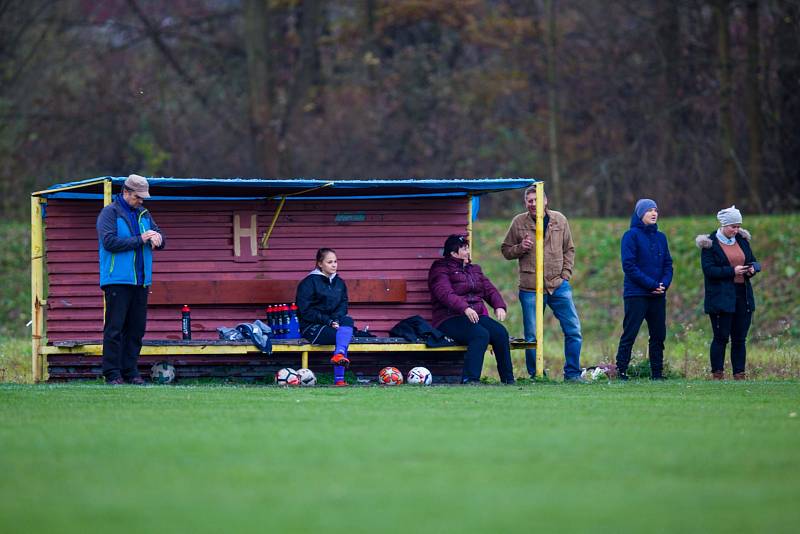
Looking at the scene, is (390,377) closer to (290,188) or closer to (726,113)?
(290,188)

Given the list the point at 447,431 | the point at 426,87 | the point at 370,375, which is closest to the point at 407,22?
the point at 426,87

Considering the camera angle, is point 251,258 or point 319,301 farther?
point 251,258

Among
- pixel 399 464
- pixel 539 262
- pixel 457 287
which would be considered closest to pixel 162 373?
pixel 457 287

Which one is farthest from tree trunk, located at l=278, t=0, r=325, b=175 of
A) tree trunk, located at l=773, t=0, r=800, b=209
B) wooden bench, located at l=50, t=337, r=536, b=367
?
wooden bench, located at l=50, t=337, r=536, b=367

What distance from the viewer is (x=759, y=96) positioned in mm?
27328

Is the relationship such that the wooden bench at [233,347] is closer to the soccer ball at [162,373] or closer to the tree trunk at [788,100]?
the soccer ball at [162,373]

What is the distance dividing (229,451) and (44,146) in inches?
991

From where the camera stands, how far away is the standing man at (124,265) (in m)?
12.4

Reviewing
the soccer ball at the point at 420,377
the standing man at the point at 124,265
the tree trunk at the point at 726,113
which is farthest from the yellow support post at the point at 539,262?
the tree trunk at the point at 726,113

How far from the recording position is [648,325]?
1348cm

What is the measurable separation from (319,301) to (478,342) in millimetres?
1686

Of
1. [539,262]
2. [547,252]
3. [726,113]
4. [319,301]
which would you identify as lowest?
[319,301]

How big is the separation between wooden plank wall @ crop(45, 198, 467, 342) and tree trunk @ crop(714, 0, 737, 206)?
14371 millimetres

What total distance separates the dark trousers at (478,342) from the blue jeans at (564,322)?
399 millimetres
